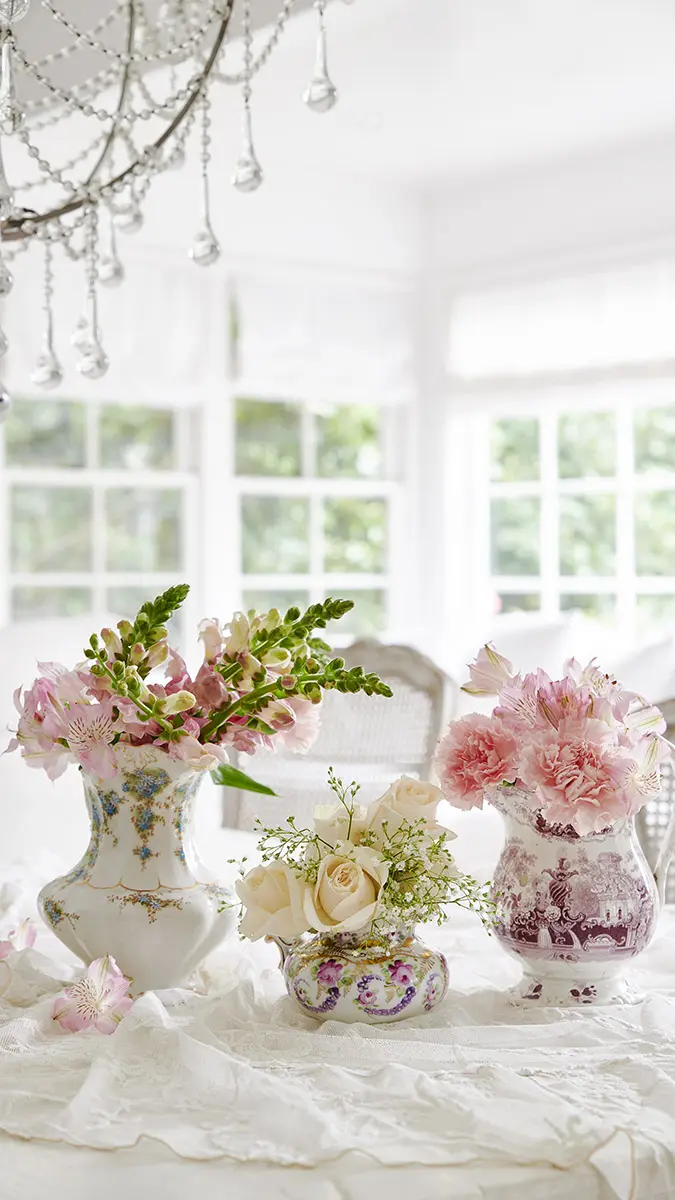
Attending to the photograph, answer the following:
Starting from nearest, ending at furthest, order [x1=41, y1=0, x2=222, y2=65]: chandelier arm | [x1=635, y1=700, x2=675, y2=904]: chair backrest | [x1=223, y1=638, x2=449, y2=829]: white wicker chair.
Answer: [x1=41, y1=0, x2=222, y2=65]: chandelier arm < [x1=635, y1=700, x2=675, y2=904]: chair backrest < [x1=223, y1=638, x2=449, y2=829]: white wicker chair

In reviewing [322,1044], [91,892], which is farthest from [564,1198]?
[91,892]

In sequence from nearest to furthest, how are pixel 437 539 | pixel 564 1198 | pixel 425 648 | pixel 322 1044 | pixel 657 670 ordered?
1. pixel 564 1198
2. pixel 322 1044
3. pixel 657 670
4. pixel 425 648
5. pixel 437 539

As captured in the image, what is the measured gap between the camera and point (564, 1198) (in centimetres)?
101

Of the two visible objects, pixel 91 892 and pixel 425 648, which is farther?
pixel 425 648

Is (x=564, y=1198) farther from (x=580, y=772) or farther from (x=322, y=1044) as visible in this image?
(x=580, y=772)

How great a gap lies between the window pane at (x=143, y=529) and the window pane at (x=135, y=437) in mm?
99

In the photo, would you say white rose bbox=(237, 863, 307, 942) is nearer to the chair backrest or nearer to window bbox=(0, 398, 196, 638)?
the chair backrest

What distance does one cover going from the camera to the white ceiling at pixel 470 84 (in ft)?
12.2

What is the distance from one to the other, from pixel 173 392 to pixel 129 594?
71 cm

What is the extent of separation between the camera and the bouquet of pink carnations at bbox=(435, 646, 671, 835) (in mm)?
1297

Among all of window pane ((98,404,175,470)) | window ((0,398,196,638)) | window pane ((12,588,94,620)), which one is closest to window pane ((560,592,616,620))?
window ((0,398,196,638))

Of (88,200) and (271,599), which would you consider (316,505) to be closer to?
(271,599)

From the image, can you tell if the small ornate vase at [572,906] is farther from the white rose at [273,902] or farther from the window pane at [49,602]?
the window pane at [49,602]

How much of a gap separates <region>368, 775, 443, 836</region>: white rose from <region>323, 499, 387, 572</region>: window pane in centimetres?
418
